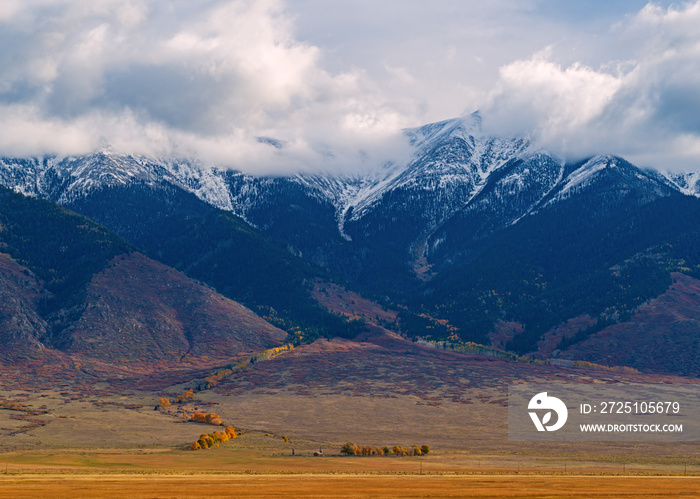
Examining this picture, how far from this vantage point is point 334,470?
13412 centimetres

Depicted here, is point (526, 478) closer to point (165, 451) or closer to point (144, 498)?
point (144, 498)

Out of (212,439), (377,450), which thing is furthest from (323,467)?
(212,439)

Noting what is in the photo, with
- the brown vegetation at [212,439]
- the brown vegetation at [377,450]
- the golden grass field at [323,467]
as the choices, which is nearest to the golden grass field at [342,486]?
the golden grass field at [323,467]

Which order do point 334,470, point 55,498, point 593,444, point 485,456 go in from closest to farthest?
1. point 55,498
2. point 334,470
3. point 485,456
4. point 593,444

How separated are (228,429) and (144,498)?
10401 centimetres

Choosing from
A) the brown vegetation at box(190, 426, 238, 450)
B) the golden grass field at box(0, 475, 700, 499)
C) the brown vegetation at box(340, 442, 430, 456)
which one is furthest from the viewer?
the brown vegetation at box(190, 426, 238, 450)

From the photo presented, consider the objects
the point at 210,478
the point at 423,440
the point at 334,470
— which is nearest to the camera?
the point at 210,478

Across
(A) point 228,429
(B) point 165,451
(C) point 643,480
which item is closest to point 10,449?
(B) point 165,451

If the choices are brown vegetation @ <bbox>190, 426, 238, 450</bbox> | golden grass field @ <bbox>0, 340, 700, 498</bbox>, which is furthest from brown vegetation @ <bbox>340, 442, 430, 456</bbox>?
brown vegetation @ <bbox>190, 426, 238, 450</bbox>

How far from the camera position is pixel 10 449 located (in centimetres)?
16238

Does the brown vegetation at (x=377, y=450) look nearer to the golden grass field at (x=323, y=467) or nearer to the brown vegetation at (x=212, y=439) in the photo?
the golden grass field at (x=323, y=467)

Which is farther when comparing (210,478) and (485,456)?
(485,456)

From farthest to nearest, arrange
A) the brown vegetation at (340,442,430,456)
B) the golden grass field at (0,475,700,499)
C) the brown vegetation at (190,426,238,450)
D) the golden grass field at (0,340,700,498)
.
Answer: the brown vegetation at (190,426,238,450)
the brown vegetation at (340,442,430,456)
the golden grass field at (0,340,700,498)
the golden grass field at (0,475,700,499)

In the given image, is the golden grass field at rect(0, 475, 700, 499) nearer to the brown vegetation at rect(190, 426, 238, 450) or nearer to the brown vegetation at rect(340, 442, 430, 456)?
the brown vegetation at rect(340, 442, 430, 456)
